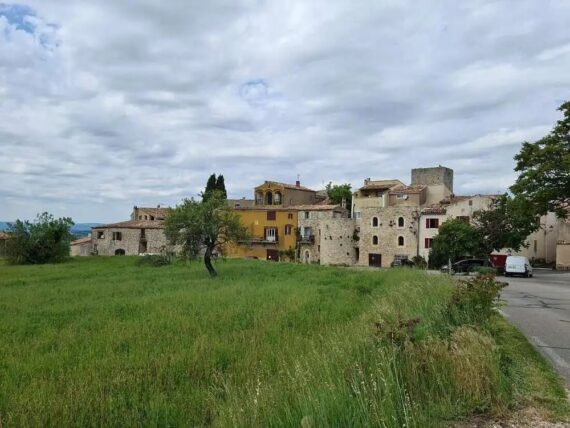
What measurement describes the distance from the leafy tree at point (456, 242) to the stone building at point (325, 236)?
17.6 meters

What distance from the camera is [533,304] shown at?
17.3 metres

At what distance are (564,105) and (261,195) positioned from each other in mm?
52361

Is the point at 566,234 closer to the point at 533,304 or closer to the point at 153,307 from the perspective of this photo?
the point at 533,304

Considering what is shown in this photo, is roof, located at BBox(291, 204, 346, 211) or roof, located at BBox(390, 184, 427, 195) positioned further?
roof, located at BBox(291, 204, 346, 211)

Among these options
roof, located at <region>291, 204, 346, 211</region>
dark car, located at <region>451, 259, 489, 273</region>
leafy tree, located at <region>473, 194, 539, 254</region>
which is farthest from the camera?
roof, located at <region>291, 204, 346, 211</region>

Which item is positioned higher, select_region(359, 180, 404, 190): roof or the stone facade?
select_region(359, 180, 404, 190): roof

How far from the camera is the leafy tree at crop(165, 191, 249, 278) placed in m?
35.9

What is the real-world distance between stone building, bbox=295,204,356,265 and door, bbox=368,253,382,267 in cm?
321

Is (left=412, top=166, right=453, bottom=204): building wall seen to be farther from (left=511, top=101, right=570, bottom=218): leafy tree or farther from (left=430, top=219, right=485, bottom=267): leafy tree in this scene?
(left=511, top=101, right=570, bottom=218): leafy tree

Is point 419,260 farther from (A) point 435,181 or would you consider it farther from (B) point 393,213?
(A) point 435,181

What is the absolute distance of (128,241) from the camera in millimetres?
80938

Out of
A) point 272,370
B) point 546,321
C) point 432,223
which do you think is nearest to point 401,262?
point 432,223

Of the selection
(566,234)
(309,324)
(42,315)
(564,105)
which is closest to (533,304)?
(309,324)

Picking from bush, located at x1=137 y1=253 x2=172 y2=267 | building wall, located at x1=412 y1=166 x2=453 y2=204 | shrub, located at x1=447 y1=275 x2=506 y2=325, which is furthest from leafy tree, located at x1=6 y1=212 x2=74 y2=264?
shrub, located at x1=447 y1=275 x2=506 y2=325
